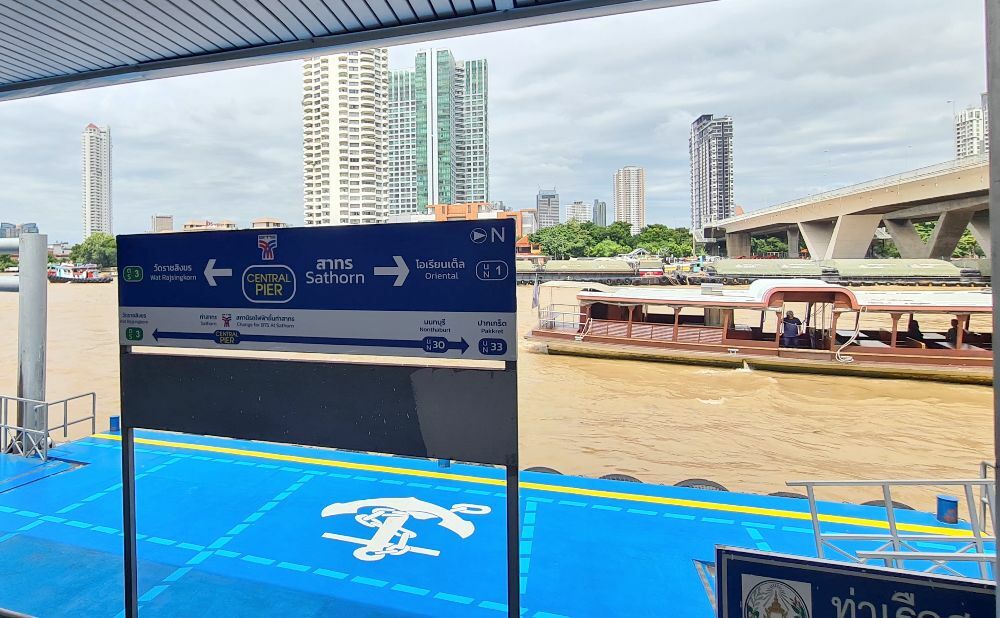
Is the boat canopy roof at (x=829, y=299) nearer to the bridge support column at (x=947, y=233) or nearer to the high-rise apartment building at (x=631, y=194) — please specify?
the bridge support column at (x=947, y=233)

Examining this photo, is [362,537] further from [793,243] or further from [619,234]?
[619,234]

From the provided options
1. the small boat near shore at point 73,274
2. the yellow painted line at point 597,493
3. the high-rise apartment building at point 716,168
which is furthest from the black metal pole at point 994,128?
the high-rise apartment building at point 716,168

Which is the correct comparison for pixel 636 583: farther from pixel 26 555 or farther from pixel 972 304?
pixel 972 304

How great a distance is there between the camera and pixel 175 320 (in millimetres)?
3076

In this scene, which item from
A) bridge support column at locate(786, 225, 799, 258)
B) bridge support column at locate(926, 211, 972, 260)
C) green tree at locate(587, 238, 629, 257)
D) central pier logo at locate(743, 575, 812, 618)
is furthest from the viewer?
green tree at locate(587, 238, 629, 257)

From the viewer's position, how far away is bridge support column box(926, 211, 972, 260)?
37.8 m

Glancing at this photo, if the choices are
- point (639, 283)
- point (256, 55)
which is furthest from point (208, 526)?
point (639, 283)

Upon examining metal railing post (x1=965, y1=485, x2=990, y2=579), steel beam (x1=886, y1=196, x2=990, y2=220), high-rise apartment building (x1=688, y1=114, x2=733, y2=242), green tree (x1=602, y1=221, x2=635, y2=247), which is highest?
high-rise apartment building (x1=688, y1=114, x2=733, y2=242)

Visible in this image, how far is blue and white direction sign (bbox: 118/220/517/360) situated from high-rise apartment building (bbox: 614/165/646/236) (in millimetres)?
181566

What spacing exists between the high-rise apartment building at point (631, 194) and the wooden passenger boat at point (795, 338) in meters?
162

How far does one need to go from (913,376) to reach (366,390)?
2003 centimetres

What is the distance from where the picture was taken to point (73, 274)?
183 ft

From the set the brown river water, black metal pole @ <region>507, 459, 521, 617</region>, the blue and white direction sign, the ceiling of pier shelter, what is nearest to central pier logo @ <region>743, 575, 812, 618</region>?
black metal pole @ <region>507, 459, 521, 617</region>

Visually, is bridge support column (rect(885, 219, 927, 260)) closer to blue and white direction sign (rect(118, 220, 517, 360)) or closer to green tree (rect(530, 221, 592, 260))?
green tree (rect(530, 221, 592, 260))
